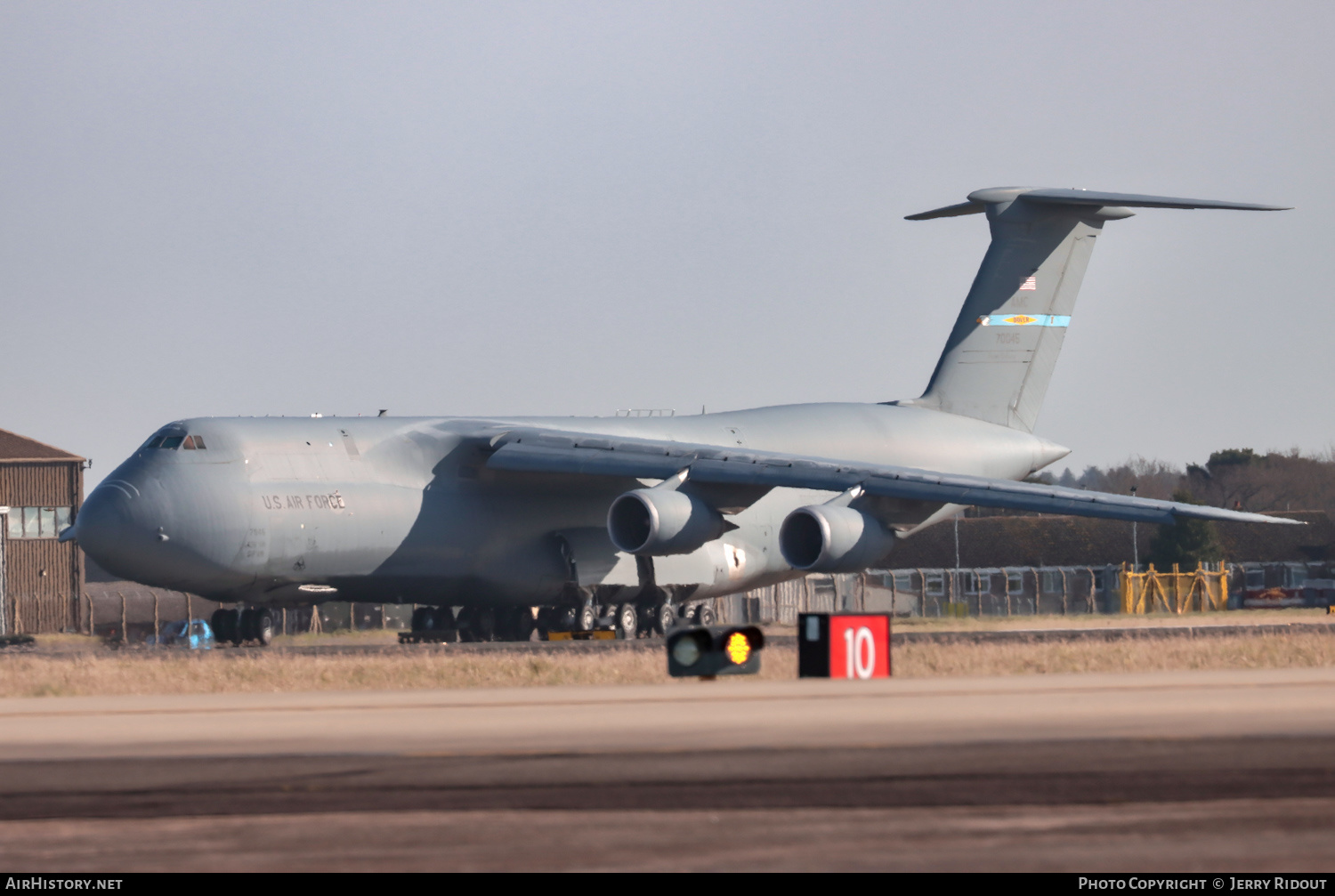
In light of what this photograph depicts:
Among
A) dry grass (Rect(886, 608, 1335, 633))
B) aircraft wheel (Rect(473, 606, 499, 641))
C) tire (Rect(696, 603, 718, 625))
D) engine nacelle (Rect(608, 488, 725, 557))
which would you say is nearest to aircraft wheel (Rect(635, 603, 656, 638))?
tire (Rect(696, 603, 718, 625))

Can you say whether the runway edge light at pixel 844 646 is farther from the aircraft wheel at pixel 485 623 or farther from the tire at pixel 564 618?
the aircraft wheel at pixel 485 623

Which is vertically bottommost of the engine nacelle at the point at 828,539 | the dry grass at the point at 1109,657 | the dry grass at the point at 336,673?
the dry grass at the point at 1109,657

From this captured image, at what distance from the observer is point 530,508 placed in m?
35.2

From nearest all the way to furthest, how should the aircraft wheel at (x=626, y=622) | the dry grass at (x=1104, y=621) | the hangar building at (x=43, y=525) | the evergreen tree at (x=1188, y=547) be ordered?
1. the aircraft wheel at (x=626, y=622)
2. the dry grass at (x=1104, y=621)
3. the hangar building at (x=43, y=525)
4. the evergreen tree at (x=1188, y=547)

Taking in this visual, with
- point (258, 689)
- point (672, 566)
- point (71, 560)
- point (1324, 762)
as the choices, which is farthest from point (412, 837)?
point (71, 560)

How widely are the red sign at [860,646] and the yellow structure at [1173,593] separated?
3803cm

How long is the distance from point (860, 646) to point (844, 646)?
0.84 feet

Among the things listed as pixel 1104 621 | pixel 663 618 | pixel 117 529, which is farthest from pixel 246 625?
pixel 1104 621

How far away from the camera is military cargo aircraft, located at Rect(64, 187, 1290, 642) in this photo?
101 feet

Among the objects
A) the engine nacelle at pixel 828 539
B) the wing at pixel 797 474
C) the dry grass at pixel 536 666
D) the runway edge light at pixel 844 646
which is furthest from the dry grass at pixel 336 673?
the wing at pixel 797 474

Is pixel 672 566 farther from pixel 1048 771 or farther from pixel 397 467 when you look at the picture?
pixel 1048 771

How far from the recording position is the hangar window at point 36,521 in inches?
2281

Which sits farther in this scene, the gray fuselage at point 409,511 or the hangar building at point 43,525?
the hangar building at point 43,525

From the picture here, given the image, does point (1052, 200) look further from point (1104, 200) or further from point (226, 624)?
point (226, 624)
